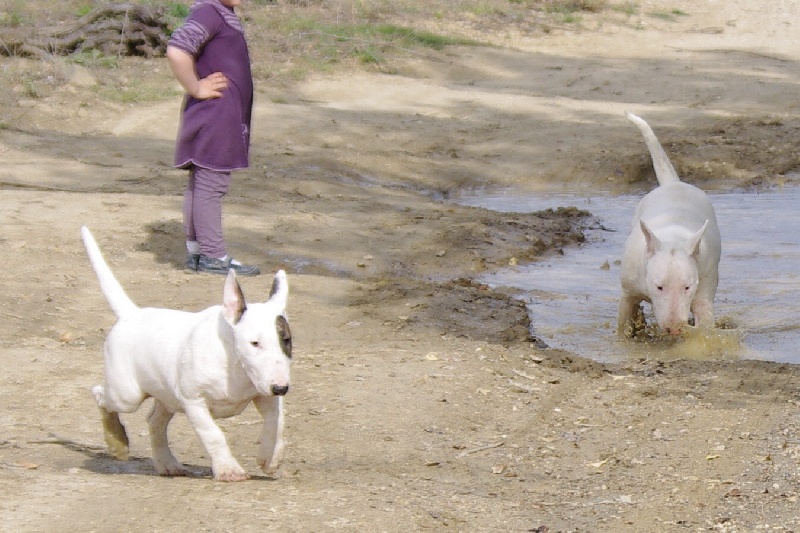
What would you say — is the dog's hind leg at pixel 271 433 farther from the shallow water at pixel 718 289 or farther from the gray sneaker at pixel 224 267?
the gray sneaker at pixel 224 267

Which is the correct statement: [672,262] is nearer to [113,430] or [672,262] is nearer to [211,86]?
[211,86]

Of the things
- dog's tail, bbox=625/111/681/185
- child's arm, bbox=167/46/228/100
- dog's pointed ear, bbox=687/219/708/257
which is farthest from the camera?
dog's tail, bbox=625/111/681/185

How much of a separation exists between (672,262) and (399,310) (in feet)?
5.33

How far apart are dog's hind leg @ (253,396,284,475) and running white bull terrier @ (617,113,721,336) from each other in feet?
10.4

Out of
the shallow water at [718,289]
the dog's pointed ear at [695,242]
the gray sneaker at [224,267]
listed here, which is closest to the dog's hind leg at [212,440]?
the shallow water at [718,289]

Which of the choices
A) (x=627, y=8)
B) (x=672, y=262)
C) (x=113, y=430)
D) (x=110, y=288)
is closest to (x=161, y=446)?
(x=113, y=430)

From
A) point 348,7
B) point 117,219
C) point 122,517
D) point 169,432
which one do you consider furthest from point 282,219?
point 348,7

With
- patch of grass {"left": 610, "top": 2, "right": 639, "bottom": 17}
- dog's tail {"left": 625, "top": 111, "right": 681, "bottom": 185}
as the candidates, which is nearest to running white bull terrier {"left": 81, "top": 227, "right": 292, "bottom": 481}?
dog's tail {"left": 625, "top": 111, "right": 681, "bottom": 185}

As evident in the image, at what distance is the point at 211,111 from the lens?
782 centimetres

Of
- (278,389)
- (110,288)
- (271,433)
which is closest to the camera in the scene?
(278,389)

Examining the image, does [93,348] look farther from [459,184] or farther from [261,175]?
[459,184]

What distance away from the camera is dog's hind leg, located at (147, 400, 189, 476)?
482cm

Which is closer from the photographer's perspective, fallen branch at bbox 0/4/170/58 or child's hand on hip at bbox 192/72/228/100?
child's hand on hip at bbox 192/72/228/100

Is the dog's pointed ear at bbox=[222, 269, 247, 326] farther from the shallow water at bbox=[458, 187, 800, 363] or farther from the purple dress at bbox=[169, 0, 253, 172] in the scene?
the purple dress at bbox=[169, 0, 253, 172]
